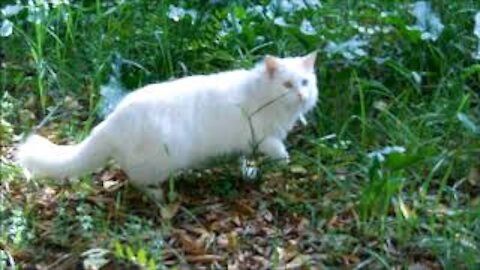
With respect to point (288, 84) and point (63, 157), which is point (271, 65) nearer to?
point (288, 84)

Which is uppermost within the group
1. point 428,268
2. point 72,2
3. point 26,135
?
point 72,2

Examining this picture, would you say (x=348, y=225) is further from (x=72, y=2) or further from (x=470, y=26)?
(x=72, y=2)

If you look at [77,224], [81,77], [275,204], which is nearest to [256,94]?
[275,204]

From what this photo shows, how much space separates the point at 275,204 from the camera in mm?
3227

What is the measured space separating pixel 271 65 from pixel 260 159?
1.12ft

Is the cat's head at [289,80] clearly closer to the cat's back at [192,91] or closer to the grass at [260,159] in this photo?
the cat's back at [192,91]

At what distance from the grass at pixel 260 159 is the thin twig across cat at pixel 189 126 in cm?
11

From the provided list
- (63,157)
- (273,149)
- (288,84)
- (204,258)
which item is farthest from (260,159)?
(63,157)

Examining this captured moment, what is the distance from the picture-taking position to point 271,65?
321 cm

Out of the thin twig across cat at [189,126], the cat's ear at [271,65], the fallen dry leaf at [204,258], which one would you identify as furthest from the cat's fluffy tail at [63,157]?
the cat's ear at [271,65]

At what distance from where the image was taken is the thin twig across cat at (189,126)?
3090 millimetres

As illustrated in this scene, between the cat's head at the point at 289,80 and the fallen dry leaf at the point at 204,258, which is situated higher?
the cat's head at the point at 289,80

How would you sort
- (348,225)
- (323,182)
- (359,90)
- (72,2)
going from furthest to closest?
(72,2), (359,90), (323,182), (348,225)

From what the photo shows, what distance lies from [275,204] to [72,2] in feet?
5.65
